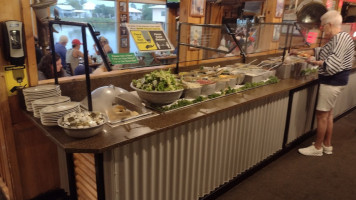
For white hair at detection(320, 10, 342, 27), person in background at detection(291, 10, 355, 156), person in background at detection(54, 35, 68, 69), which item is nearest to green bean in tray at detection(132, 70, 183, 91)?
person in background at detection(291, 10, 355, 156)

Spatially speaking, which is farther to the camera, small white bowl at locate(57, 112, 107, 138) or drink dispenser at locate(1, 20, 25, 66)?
drink dispenser at locate(1, 20, 25, 66)

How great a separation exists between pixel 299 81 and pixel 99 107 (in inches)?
97.0

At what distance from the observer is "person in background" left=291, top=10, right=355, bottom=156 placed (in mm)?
3066

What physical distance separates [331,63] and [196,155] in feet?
6.27

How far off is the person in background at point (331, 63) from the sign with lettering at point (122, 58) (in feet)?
7.01

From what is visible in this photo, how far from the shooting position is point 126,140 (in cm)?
168

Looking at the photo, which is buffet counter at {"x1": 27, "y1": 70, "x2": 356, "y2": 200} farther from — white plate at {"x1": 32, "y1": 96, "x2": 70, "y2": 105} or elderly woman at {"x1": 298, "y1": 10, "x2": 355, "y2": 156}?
elderly woman at {"x1": 298, "y1": 10, "x2": 355, "y2": 156}

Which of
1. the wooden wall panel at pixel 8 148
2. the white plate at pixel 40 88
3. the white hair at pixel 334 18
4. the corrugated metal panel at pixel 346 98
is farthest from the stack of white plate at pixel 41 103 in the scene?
the corrugated metal panel at pixel 346 98

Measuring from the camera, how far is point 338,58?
10.1ft

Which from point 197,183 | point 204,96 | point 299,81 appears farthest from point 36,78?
point 299,81

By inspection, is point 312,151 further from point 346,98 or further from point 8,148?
point 8,148

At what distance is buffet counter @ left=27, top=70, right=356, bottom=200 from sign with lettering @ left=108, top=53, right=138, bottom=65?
53cm

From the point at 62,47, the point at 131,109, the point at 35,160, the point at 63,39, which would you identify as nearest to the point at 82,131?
the point at 131,109

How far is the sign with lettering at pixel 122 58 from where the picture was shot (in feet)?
7.17
